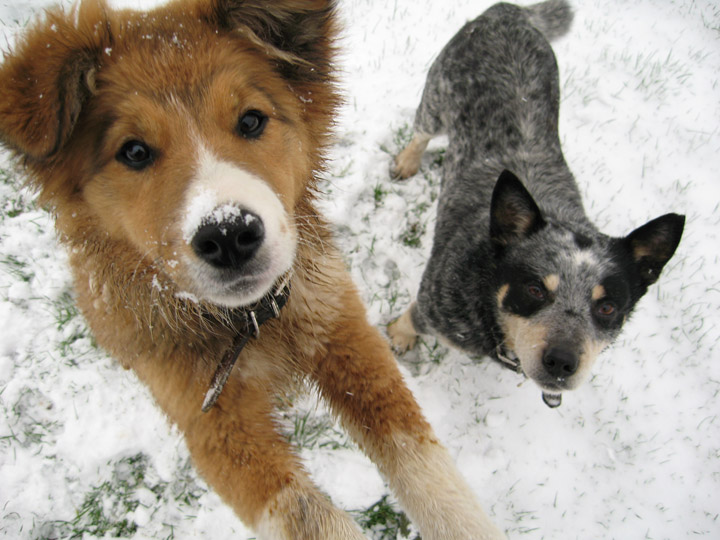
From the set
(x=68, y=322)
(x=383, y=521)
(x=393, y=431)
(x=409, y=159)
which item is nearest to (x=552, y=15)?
(x=409, y=159)

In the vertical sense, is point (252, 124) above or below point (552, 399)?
above

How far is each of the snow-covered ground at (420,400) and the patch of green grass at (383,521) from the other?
27 millimetres

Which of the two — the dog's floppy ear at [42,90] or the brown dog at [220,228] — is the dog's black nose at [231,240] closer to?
the brown dog at [220,228]

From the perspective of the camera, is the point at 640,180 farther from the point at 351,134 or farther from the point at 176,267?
the point at 176,267

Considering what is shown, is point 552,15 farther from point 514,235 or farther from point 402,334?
point 402,334

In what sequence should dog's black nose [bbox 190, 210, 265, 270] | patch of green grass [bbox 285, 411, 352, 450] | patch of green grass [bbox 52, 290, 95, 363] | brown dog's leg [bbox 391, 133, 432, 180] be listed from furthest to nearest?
brown dog's leg [bbox 391, 133, 432, 180] < patch of green grass [bbox 52, 290, 95, 363] < patch of green grass [bbox 285, 411, 352, 450] < dog's black nose [bbox 190, 210, 265, 270]

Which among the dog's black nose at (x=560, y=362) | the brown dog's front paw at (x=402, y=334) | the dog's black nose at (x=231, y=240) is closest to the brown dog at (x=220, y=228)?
the dog's black nose at (x=231, y=240)

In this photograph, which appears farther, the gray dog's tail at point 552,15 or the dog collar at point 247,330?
the gray dog's tail at point 552,15

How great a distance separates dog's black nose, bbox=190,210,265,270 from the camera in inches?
52.8

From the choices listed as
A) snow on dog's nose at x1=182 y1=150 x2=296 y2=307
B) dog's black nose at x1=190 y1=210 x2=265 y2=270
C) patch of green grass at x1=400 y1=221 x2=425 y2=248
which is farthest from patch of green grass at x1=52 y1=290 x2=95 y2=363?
patch of green grass at x1=400 y1=221 x2=425 y2=248

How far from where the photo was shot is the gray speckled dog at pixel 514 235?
7.84 feet

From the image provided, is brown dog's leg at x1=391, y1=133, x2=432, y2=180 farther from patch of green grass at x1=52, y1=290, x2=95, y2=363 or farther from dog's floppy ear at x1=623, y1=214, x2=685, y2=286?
patch of green grass at x1=52, y1=290, x2=95, y2=363

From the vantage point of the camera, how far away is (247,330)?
2139 mm

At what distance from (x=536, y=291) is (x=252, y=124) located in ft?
5.67
